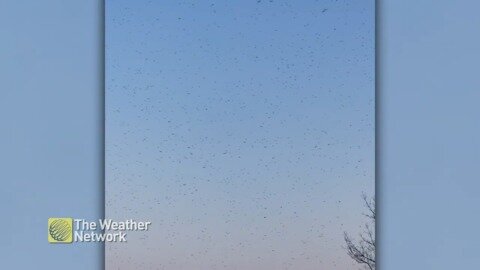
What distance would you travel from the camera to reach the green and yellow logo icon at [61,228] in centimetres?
276

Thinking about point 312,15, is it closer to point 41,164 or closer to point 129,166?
point 129,166

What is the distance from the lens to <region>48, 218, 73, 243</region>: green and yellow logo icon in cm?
276

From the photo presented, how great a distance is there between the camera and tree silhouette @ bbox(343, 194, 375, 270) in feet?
9.09

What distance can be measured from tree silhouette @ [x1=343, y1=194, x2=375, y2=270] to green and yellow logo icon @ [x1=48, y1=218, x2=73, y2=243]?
122 centimetres

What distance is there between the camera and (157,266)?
9.21ft

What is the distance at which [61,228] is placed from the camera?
2766mm

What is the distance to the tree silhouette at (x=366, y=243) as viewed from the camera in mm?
2771

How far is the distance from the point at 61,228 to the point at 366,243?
1.32 m

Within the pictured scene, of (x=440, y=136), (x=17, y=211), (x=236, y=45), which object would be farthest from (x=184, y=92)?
(x=440, y=136)

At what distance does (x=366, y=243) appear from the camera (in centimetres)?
277

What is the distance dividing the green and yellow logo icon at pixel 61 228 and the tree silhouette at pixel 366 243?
1.22m

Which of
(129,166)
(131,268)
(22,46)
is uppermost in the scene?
(22,46)

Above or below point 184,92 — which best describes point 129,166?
below

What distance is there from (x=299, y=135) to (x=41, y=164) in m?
1.13
